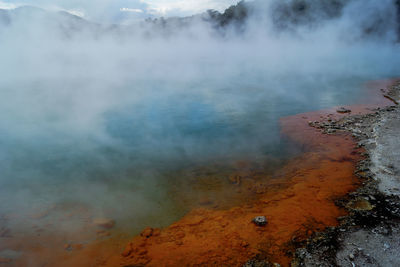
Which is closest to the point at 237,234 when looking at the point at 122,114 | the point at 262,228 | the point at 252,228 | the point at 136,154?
the point at 252,228

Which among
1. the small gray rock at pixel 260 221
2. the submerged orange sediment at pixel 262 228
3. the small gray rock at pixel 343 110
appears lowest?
the small gray rock at pixel 343 110

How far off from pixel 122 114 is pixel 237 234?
17.3 ft

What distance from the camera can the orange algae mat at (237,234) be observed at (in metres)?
2.38

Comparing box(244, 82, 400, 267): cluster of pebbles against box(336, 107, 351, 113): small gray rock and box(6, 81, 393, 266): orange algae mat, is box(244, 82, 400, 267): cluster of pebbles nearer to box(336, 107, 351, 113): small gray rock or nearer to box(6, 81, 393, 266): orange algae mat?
box(6, 81, 393, 266): orange algae mat

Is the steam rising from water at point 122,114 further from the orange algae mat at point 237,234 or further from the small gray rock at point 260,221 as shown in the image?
the small gray rock at point 260,221

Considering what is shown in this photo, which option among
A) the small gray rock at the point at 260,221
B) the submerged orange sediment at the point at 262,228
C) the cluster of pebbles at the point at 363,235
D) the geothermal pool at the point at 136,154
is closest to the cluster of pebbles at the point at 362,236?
the cluster of pebbles at the point at 363,235

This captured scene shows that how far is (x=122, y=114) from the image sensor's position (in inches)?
270

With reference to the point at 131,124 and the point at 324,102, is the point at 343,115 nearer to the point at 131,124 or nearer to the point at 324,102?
the point at 324,102

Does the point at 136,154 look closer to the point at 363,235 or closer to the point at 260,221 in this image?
the point at 260,221

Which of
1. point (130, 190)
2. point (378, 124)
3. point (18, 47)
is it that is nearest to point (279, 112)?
point (378, 124)

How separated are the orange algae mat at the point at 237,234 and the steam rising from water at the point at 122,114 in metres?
0.42

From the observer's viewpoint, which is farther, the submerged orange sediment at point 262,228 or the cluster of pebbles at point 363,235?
the submerged orange sediment at point 262,228

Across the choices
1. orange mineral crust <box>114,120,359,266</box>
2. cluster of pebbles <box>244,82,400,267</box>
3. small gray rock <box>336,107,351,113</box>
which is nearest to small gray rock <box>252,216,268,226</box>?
orange mineral crust <box>114,120,359,266</box>

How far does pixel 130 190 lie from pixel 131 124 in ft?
9.51
